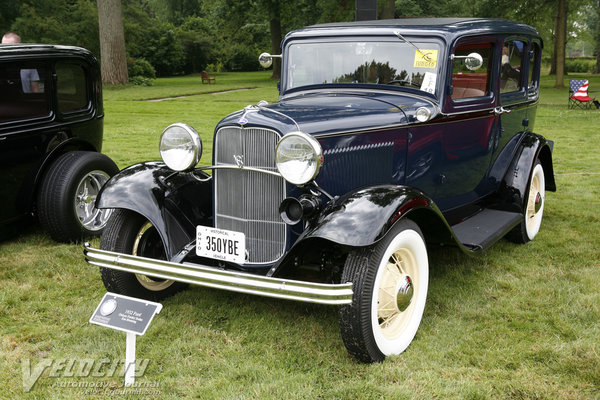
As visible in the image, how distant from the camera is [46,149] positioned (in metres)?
4.94

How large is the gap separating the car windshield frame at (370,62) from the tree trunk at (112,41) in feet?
57.5

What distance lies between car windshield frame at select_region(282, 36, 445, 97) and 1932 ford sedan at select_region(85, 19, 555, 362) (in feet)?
0.03

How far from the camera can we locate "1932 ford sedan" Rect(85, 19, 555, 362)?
2.96m

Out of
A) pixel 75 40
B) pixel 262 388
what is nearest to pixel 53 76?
pixel 262 388

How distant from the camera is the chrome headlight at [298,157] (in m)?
2.95

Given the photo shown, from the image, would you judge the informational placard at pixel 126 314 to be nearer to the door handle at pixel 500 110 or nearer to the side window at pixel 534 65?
the door handle at pixel 500 110

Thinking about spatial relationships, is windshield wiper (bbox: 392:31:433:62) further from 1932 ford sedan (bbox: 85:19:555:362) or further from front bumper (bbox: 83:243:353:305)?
front bumper (bbox: 83:243:353:305)

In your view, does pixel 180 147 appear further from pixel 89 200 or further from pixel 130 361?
pixel 89 200

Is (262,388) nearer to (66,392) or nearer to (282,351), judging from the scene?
(282,351)

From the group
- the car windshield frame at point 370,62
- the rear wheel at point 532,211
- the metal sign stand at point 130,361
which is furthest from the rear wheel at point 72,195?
the rear wheel at point 532,211

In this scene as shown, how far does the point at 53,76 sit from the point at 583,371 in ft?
15.5

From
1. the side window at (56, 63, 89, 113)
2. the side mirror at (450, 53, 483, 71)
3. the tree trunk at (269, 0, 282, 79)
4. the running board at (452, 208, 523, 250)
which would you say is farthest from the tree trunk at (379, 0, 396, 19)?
the side mirror at (450, 53, 483, 71)

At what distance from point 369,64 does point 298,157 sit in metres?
1.55

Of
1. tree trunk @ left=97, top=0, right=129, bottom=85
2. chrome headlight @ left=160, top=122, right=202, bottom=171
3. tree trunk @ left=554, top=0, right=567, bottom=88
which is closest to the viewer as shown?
chrome headlight @ left=160, top=122, right=202, bottom=171
